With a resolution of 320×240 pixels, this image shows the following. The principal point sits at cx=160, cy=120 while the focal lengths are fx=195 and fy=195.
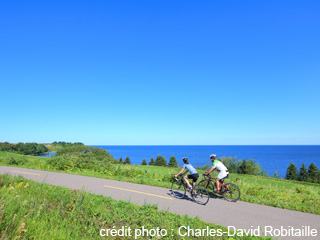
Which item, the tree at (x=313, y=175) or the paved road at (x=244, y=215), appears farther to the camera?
the tree at (x=313, y=175)

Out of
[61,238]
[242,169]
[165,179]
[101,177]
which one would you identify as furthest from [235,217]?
[242,169]

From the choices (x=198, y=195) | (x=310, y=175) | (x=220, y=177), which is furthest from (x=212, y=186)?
(x=310, y=175)

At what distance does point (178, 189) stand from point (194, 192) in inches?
54.4

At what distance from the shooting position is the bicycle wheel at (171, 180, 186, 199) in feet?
32.0

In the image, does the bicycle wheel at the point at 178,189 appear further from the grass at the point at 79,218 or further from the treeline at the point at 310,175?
the treeline at the point at 310,175

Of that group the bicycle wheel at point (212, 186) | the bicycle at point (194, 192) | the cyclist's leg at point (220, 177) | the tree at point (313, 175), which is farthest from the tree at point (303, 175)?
the bicycle at point (194, 192)

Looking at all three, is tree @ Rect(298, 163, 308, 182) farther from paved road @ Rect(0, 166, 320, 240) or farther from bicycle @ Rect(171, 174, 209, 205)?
bicycle @ Rect(171, 174, 209, 205)

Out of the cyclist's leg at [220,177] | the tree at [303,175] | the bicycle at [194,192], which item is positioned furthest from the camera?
the tree at [303,175]

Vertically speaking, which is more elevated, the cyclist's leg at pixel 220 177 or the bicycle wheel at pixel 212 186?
the cyclist's leg at pixel 220 177

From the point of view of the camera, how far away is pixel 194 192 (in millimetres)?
8844

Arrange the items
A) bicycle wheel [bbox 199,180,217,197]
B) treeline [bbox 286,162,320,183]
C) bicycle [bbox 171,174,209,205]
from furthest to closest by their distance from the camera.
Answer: treeline [bbox 286,162,320,183] < bicycle wheel [bbox 199,180,217,197] < bicycle [bbox 171,174,209,205]

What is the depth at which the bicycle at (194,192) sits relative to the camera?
8.83 meters

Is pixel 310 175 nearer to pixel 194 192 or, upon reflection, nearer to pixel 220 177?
pixel 220 177

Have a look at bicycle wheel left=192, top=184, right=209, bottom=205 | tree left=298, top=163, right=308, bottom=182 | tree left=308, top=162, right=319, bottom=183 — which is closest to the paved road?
bicycle wheel left=192, top=184, right=209, bottom=205
